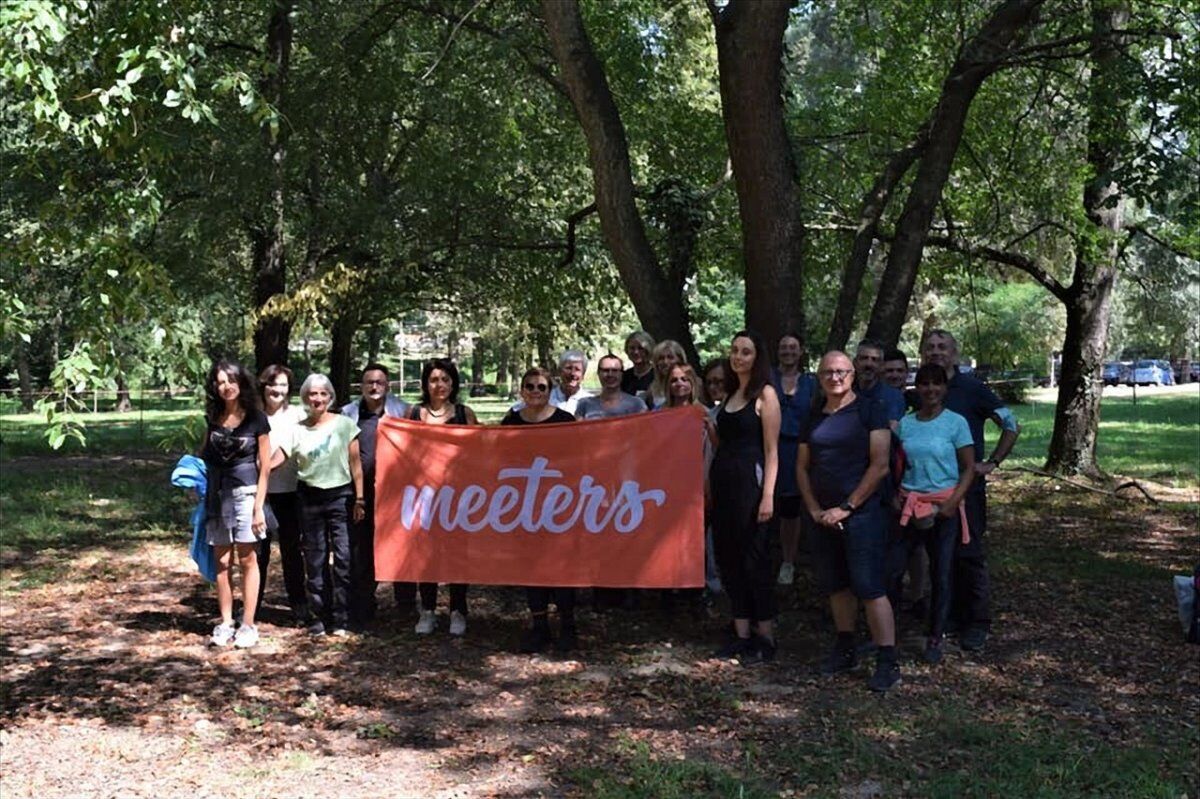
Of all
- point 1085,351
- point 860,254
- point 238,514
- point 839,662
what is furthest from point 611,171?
point 1085,351

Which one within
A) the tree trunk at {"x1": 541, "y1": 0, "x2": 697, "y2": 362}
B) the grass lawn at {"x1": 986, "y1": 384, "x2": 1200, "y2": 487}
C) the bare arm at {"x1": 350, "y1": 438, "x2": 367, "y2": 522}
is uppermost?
the tree trunk at {"x1": 541, "y1": 0, "x2": 697, "y2": 362}

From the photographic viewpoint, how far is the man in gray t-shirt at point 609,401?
24.6 feet

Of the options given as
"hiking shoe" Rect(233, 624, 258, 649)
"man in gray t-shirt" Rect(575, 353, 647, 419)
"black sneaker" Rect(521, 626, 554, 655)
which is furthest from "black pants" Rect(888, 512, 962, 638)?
"hiking shoe" Rect(233, 624, 258, 649)

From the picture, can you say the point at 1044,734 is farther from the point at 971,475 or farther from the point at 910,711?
the point at 971,475

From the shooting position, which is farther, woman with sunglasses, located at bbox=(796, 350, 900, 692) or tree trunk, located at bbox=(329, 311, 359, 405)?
tree trunk, located at bbox=(329, 311, 359, 405)

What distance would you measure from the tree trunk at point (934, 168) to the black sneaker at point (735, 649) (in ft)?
10.2

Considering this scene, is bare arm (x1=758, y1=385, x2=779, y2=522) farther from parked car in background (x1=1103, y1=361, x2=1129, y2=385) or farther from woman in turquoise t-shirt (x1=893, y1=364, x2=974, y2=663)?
parked car in background (x1=1103, y1=361, x2=1129, y2=385)

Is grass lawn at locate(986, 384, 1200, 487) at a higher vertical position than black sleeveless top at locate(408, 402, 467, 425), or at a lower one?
lower

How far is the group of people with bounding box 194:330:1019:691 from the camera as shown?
6.24 meters

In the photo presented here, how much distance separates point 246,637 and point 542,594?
1858 mm

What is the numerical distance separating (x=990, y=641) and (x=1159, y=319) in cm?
2524

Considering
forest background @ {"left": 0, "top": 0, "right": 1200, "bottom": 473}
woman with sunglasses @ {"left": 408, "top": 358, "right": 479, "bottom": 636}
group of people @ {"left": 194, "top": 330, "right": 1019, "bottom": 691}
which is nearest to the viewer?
group of people @ {"left": 194, "top": 330, "right": 1019, "bottom": 691}

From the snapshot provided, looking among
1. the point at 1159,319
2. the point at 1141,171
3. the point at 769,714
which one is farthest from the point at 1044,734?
the point at 1159,319

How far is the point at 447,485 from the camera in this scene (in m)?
7.41
